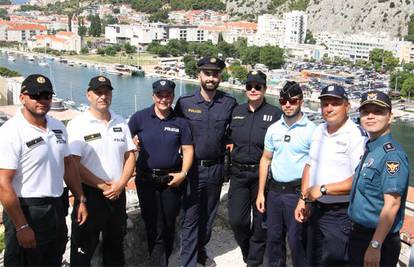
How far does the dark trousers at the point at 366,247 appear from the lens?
1.94 metres

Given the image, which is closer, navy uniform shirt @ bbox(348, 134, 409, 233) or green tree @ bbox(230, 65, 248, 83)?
navy uniform shirt @ bbox(348, 134, 409, 233)

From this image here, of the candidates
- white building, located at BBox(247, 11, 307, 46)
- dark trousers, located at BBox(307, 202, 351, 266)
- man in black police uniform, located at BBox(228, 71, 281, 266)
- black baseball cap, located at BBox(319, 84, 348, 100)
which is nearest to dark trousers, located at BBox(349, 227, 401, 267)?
dark trousers, located at BBox(307, 202, 351, 266)

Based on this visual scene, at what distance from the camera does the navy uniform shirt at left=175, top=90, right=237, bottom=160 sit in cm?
284

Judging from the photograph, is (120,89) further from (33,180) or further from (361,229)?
(361,229)

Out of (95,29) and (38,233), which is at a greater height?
(95,29)

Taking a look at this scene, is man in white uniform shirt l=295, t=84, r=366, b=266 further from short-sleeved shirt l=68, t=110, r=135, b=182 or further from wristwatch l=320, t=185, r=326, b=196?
short-sleeved shirt l=68, t=110, r=135, b=182

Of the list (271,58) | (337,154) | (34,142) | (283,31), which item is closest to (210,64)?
(337,154)

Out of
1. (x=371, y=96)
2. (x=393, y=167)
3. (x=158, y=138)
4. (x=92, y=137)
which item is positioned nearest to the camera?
(x=393, y=167)

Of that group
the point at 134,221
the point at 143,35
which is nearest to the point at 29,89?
the point at 134,221

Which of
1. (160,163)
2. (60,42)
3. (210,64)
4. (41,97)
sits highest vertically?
(60,42)

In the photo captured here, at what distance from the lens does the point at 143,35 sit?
7019 cm

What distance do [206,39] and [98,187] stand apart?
239 feet

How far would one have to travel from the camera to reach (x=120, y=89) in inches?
1587

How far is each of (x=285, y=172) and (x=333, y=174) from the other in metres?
0.37
